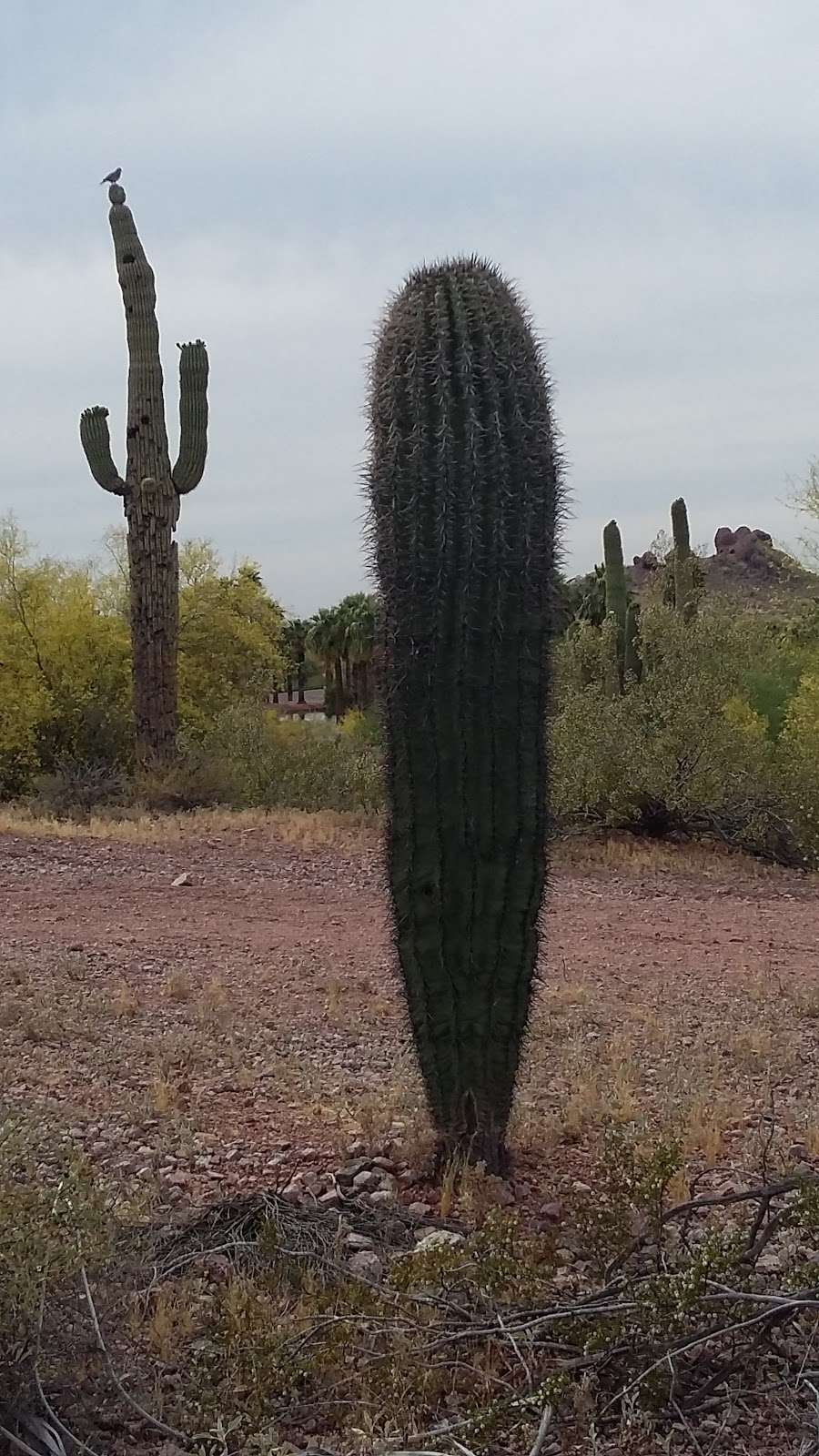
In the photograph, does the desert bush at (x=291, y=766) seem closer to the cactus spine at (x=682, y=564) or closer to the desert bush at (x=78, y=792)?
the desert bush at (x=78, y=792)

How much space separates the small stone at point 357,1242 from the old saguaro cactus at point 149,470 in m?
11.5

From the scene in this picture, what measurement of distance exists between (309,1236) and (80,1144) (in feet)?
3.34

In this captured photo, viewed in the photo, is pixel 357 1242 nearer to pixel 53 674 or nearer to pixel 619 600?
pixel 53 674

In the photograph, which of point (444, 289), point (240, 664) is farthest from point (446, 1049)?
point (240, 664)

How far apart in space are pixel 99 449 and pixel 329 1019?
9940mm

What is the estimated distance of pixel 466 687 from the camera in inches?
146

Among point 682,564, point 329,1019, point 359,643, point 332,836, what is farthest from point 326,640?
point 329,1019

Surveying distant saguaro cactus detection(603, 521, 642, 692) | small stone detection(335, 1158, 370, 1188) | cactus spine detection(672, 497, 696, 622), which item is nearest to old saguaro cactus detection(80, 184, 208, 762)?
distant saguaro cactus detection(603, 521, 642, 692)

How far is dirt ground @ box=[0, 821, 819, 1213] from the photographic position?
166 inches

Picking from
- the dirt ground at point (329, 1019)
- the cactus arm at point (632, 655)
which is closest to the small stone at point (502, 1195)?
the dirt ground at point (329, 1019)

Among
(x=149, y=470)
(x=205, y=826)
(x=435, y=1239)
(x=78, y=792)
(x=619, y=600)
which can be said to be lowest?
(x=435, y=1239)

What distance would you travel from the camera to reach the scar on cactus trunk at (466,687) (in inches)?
146

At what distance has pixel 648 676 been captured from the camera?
13.4 metres

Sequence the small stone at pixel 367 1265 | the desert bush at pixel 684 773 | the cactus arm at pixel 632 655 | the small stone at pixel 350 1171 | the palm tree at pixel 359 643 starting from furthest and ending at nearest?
1. the palm tree at pixel 359 643
2. the cactus arm at pixel 632 655
3. the desert bush at pixel 684 773
4. the small stone at pixel 350 1171
5. the small stone at pixel 367 1265
